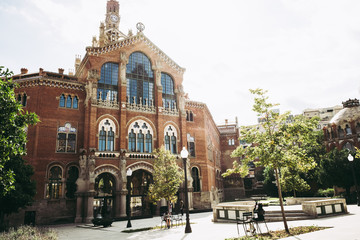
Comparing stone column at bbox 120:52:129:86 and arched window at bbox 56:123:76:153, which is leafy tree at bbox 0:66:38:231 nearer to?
arched window at bbox 56:123:76:153

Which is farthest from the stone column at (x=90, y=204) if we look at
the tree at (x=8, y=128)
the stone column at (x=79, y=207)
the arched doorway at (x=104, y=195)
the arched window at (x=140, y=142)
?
the tree at (x=8, y=128)

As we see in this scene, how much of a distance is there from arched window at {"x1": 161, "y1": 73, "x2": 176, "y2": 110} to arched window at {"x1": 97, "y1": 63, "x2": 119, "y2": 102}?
6.71 metres

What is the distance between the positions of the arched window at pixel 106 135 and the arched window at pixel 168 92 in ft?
26.7

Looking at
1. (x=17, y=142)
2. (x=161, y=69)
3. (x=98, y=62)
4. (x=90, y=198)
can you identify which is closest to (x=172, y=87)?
(x=161, y=69)

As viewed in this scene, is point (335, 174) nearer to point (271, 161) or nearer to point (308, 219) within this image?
point (308, 219)

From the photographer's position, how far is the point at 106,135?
30.4 m

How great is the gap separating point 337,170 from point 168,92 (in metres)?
26.8

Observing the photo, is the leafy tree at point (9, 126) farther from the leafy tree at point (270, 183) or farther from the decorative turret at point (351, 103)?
the leafy tree at point (270, 183)

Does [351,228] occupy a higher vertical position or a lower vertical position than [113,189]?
lower

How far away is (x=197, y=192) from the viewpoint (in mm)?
35625

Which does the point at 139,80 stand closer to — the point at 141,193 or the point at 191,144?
the point at 191,144

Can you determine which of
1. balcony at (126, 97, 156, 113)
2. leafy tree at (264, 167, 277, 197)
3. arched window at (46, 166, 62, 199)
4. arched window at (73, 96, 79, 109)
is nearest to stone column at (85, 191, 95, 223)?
arched window at (46, 166, 62, 199)

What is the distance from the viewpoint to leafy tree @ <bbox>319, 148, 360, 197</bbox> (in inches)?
1430

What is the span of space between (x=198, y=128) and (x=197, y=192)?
372 inches
